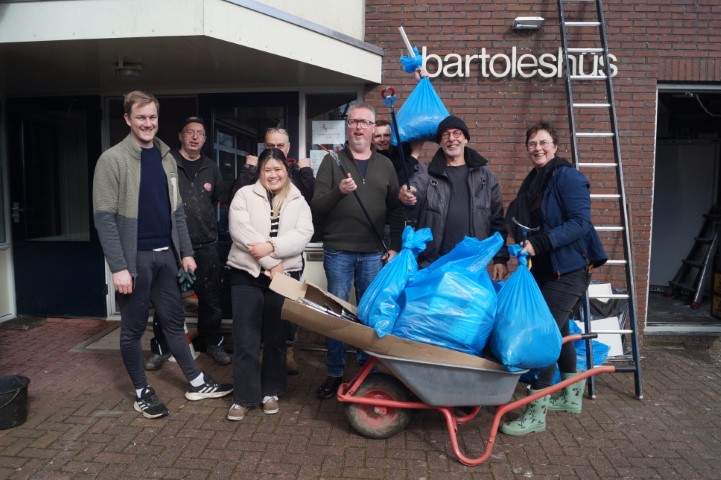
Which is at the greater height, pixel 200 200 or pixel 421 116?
pixel 421 116

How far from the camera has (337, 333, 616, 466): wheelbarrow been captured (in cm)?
296

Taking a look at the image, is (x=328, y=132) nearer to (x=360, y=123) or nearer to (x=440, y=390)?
(x=360, y=123)

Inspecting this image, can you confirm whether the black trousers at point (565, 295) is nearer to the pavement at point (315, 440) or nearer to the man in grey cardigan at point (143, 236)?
the pavement at point (315, 440)

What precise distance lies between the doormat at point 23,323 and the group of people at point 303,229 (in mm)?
2940

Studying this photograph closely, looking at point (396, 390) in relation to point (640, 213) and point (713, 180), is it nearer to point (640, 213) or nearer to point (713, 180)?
point (640, 213)

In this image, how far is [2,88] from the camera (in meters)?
5.71

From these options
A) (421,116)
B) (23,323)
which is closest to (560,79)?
(421,116)

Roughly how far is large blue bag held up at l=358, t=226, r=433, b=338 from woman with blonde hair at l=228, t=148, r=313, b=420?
2.34ft

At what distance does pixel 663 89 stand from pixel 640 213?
1232mm

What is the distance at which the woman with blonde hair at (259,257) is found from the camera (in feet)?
11.5

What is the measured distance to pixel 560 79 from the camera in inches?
207

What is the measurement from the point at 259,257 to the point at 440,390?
4.52 ft

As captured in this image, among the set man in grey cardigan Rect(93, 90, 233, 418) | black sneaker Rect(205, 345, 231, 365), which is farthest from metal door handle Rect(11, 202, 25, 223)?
man in grey cardigan Rect(93, 90, 233, 418)

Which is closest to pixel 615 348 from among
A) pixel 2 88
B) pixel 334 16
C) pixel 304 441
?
pixel 304 441
